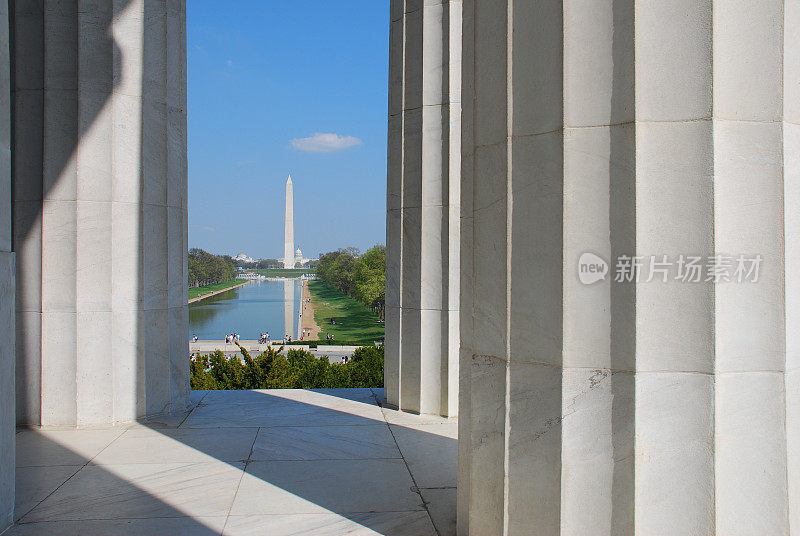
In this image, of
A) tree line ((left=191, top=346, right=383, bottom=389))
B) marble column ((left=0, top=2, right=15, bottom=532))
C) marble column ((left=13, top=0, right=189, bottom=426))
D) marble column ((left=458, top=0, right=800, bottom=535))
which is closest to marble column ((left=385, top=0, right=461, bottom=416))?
marble column ((left=13, top=0, right=189, bottom=426))

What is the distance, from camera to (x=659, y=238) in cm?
647

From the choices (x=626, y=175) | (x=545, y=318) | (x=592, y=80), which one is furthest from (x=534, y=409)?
(x=592, y=80)

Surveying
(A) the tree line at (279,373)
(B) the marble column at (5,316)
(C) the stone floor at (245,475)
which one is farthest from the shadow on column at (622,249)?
(A) the tree line at (279,373)

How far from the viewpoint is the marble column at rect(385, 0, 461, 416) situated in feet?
52.6

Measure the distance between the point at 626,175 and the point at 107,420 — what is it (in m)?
13.7

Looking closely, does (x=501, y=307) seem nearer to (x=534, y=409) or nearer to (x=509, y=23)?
(x=534, y=409)

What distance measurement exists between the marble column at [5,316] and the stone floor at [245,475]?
0.63 m

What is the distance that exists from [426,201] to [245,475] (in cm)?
823

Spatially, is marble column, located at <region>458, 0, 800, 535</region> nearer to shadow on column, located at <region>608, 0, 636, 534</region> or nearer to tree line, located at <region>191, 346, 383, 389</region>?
shadow on column, located at <region>608, 0, 636, 534</region>

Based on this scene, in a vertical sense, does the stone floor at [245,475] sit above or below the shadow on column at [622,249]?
below

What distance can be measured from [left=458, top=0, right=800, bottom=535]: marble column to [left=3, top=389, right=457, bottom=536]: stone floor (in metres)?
3.57

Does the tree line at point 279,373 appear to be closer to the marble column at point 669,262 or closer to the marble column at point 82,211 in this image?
the marble column at point 82,211

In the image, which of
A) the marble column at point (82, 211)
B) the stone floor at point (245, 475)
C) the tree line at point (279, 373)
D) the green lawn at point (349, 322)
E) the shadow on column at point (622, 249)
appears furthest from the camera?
the green lawn at point (349, 322)

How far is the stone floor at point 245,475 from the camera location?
30.5 ft
